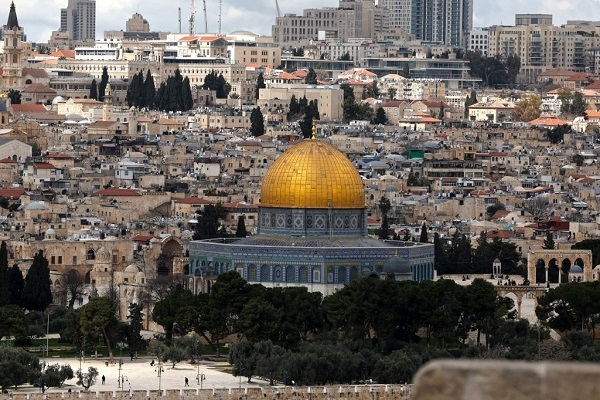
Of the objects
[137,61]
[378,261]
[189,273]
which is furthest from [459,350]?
[137,61]

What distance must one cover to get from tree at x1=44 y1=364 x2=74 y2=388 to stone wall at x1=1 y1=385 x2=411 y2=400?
1.04 meters

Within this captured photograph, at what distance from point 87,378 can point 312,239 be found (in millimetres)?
15362

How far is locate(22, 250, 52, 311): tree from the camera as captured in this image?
54.8 m

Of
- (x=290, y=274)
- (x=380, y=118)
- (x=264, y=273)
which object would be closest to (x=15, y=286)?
(x=264, y=273)

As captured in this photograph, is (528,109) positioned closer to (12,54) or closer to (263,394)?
(12,54)

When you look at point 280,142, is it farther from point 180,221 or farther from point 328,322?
point 328,322

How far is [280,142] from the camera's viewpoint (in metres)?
117

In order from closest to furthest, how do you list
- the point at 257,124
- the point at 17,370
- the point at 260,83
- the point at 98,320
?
the point at 17,370
the point at 98,320
the point at 257,124
the point at 260,83

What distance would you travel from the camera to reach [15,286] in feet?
180

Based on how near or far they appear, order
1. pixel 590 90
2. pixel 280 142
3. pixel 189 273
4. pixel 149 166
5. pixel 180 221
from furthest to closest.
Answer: pixel 590 90 → pixel 280 142 → pixel 149 166 → pixel 180 221 → pixel 189 273

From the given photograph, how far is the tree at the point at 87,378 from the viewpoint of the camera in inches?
1578

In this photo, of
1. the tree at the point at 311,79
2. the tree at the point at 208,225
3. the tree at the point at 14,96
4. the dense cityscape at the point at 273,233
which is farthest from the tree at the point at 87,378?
the tree at the point at 311,79

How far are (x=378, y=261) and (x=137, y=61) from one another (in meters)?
107

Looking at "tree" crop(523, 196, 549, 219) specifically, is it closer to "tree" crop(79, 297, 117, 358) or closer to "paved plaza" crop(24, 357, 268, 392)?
"tree" crop(79, 297, 117, 358)
